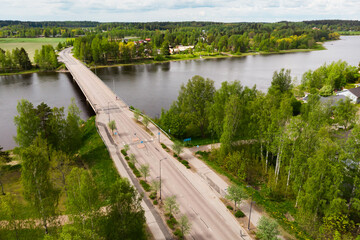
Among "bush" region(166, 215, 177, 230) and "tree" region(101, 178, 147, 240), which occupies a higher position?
"tree" region(101, 178, 147, 240)

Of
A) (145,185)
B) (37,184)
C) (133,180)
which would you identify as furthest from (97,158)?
(37,184)

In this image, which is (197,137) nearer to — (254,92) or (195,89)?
(195,89)

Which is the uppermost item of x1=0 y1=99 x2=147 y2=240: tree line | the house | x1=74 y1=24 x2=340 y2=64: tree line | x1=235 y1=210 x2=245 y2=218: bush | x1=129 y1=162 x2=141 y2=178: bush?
x1=74 y1=24 x2=340 y2=64: tree line

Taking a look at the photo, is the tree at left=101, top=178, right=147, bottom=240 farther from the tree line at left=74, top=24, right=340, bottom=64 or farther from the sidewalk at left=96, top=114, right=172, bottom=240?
the tree line at left=74, top=24, right=340, bottom=64

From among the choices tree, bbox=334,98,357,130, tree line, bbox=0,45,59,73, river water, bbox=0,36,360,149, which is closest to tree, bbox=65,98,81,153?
river water, bbox=0,36,360,149

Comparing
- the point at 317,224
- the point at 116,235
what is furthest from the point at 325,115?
the point at 116,235

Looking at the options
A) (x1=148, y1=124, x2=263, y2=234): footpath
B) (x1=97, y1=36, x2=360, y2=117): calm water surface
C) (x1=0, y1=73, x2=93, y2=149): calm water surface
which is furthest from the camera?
(x1=97, y1=36, x2=360, y2=117): calm water surface

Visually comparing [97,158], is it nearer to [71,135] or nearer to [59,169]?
[71,135]

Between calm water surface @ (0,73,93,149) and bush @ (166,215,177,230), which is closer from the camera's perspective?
bush @ (166,215,177,230)
